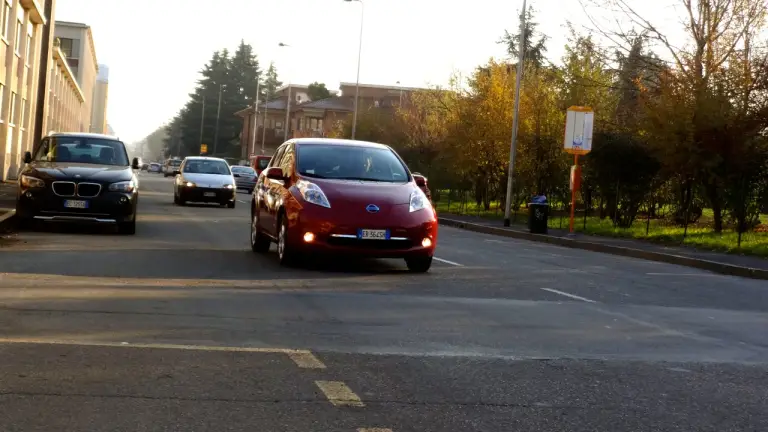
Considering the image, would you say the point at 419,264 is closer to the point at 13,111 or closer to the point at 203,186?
the point at 203,186

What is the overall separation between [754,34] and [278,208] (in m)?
21.1

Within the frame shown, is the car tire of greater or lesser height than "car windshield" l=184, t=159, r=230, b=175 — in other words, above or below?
below

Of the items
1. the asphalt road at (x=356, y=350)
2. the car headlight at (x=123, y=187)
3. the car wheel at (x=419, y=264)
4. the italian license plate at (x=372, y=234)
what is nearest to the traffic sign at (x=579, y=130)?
the car headlight at (x=123, y=187)

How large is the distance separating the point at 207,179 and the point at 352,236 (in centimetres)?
1939

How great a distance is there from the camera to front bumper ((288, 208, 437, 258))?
12.8 m

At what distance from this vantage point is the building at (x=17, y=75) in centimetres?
3756

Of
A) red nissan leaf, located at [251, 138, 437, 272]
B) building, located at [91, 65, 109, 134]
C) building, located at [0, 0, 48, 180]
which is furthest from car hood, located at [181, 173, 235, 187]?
building, located at [91, 65, 109, 134]

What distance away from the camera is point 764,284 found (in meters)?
16.2

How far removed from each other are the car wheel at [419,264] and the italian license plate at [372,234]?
32.0 inches

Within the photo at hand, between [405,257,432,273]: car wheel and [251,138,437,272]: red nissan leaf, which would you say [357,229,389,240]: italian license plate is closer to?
[251,138,437,272]: red nissan leaf

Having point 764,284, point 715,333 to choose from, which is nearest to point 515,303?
point 715,333

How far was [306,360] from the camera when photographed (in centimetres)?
661

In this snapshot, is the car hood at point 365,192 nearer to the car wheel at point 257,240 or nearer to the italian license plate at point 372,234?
the italian license plate at point 372,234

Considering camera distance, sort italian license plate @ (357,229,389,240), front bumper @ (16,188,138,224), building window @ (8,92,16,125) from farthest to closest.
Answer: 1. building window @ (8,92,16,125)
2. front bumper @ (16,188,138,224)
3. italian license plate @ (357,229,389,240)
